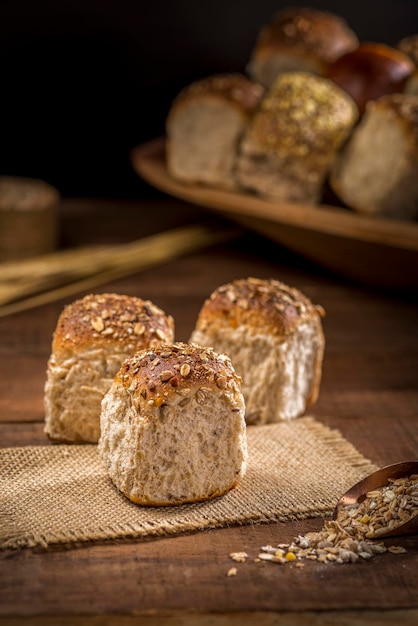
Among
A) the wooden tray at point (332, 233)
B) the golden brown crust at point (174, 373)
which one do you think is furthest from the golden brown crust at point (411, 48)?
the golden brown crust at point (174, 373)

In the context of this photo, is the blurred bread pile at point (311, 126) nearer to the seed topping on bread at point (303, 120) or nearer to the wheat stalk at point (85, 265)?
the seed topping on bread at point (303, 120)

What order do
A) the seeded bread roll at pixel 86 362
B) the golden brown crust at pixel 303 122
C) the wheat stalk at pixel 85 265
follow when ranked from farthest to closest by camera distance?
the golden brown crust at pixel 303 122
the wheat stalk at pixel 85 265
the seeded bread roll at pixel 86 362

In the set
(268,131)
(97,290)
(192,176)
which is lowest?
(97,290)

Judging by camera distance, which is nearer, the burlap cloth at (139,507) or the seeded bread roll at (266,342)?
the burlap cloth at (139,507)

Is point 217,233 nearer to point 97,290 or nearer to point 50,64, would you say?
point 97,290

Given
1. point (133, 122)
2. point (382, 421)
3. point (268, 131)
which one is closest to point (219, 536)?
point (382, 421)

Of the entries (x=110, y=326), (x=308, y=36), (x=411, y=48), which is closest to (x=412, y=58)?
(x=411, y=48)
